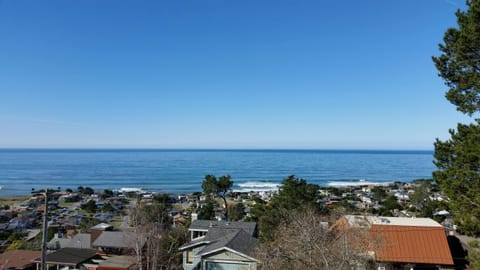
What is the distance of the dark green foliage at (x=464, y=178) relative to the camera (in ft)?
30.3

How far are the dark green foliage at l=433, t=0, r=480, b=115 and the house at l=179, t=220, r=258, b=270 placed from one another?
11.3 meters

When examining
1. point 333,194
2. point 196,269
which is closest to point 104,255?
point 196,269

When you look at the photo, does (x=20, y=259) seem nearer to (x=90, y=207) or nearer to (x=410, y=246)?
(x=410, y=246)

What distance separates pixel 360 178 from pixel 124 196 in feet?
225

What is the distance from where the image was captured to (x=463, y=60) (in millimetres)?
9992

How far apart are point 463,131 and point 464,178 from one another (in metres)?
1.71

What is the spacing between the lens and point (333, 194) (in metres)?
58.0

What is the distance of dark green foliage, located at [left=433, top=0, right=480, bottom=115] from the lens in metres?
9.21

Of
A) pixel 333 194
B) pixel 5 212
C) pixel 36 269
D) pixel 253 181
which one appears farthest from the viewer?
pixel 253 181

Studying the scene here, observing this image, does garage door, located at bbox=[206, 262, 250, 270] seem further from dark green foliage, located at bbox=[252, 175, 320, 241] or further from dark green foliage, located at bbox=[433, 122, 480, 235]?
dark green foliage, located at bbox=[433, 122, 480, 235]

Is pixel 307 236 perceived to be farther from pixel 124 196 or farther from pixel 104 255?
pixel 124 196

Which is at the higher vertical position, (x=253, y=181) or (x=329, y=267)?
(x=329, y=267)

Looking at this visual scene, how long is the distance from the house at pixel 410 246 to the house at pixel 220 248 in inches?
212

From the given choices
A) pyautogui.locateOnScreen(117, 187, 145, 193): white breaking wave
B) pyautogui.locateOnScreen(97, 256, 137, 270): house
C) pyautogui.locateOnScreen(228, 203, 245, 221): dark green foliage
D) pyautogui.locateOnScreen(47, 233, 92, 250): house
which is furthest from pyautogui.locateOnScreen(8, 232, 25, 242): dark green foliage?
pyautogui.locateOnScreen(117, 187, 145, 193): white breaking wave
